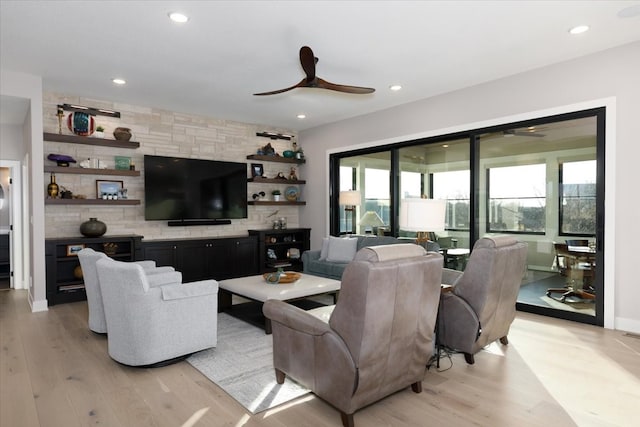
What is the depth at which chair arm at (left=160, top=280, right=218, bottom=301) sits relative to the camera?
312 centimetres

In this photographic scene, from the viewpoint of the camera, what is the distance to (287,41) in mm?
3869

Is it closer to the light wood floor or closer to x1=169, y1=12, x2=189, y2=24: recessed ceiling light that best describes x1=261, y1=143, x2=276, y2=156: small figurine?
x1=169, y1=12, x2=189, y2=24: recessed ceiling light

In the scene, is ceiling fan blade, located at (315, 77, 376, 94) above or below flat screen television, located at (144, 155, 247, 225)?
above

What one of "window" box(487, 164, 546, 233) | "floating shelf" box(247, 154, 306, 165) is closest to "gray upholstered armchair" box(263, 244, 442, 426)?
"window" box(487, 164, 546, 233)

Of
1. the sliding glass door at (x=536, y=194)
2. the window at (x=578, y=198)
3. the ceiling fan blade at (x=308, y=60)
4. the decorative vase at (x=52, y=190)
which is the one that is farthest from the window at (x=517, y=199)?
the decorative vase at (x=52, y=190)

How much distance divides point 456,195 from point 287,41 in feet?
10.2

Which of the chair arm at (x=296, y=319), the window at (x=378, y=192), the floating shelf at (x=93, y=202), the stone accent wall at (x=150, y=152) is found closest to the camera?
the chair arm at (x=296, y=319)

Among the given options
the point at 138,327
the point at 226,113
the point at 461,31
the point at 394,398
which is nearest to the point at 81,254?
the point at 138,327

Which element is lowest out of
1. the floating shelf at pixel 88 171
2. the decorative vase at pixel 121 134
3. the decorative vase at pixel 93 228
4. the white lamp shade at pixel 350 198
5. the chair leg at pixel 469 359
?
the chair leg at pixel 469 359

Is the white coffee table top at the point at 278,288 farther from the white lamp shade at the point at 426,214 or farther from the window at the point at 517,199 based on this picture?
the window at the point at 517,199

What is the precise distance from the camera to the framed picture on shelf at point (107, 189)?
19.2 feet

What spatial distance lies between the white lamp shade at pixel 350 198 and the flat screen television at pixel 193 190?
1828 mm

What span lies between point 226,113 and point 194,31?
3.11m

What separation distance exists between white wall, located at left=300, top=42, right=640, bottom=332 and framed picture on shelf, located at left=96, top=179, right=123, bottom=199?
15.2 feet
